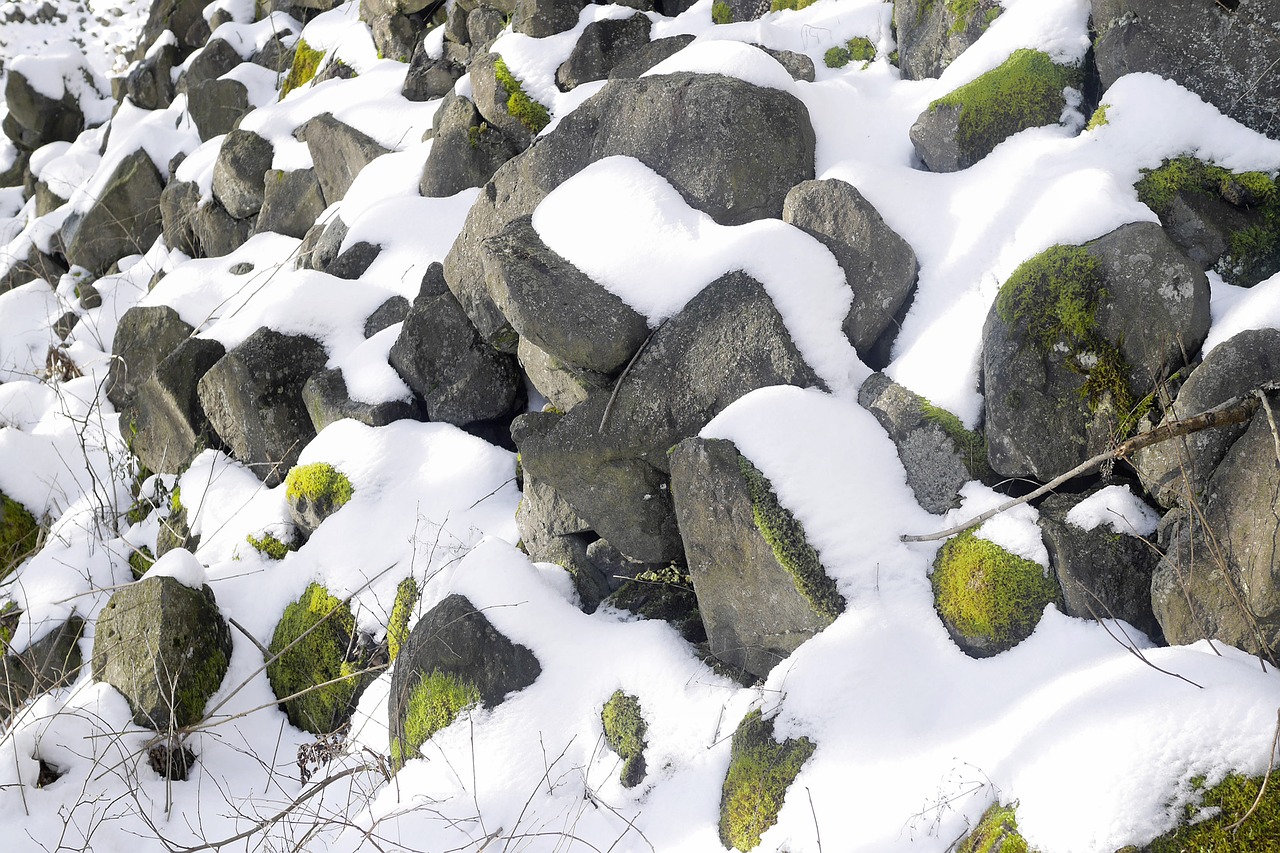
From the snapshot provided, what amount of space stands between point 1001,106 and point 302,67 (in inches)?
302

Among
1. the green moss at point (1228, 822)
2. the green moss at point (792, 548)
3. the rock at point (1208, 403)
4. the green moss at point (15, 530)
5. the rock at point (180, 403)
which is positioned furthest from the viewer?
the green moss at point (15, 530)

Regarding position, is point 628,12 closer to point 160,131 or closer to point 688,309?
point 688,309

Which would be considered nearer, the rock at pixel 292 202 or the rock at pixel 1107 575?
the rock at pixel 1107 575

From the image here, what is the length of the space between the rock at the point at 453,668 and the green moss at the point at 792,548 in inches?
46.5

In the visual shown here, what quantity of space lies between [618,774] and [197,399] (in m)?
4.41

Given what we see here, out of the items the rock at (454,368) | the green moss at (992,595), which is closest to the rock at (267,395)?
the rock at (454,368)

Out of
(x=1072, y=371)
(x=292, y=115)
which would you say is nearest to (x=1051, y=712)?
(x=1072, y=371)

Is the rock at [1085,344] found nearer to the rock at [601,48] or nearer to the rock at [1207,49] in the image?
the rock at [1207,49]

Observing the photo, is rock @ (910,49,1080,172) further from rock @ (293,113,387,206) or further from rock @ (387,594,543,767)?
rock @ (293,113,387,206)

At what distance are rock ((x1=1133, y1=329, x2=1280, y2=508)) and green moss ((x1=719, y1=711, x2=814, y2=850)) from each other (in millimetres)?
1445

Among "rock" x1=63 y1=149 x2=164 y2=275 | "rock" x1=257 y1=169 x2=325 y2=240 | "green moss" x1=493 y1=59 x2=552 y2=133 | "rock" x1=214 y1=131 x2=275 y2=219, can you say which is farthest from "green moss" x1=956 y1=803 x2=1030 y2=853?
"rock" x1=63 y1=149 x2=164 y2=275

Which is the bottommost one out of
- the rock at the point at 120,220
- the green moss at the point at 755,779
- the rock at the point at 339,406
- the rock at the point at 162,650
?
the rock at the point at 120,220

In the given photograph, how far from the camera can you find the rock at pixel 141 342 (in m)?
6.98

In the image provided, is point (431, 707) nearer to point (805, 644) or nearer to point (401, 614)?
point (401, 614)
